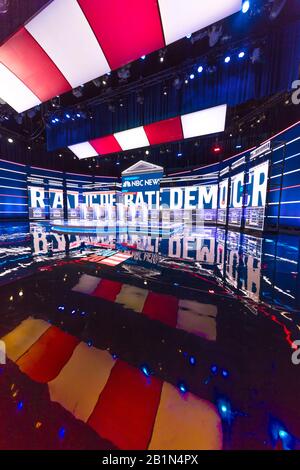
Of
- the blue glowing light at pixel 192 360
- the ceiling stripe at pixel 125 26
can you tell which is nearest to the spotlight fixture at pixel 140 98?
the ceiling stripe at pixel 125 26

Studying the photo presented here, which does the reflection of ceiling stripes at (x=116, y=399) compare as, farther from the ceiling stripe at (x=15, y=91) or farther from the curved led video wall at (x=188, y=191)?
the curved led video wall at (x=188, y=191)

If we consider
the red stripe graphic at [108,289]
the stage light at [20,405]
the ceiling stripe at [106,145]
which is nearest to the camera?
the stage light at [20,405]

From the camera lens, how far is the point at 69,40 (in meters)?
3.29

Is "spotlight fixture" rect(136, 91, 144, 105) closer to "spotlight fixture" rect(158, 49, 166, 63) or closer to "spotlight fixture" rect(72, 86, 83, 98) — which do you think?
"spotlight fixture" rect(158, 49, 166, 63)

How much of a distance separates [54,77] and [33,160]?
803cm

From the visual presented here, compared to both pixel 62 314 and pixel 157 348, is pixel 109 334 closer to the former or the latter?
pixel 157 348

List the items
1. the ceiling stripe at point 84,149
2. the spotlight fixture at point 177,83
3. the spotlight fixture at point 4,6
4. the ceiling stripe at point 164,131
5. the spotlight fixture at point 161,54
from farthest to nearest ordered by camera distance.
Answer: the ceiling stripe at point 84,149 → the ceiling stripe at point 164,131 → the spotlight fixture at point 177,83 → the spotlight fixture at point 161,54 → the spotlight fixture at point 4,6

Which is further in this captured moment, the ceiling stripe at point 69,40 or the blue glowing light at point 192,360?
the ceiling stripe at point 69,40

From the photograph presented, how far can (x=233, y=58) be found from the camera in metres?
4.04

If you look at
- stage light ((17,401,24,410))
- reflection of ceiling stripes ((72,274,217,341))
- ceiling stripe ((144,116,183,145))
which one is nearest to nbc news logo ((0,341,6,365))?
stage light ((17,401,24,410))

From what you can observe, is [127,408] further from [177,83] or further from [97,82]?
[97,82]

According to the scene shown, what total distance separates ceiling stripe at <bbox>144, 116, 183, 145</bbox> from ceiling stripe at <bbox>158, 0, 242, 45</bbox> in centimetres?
210

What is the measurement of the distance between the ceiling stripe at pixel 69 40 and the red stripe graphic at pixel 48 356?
4.43m

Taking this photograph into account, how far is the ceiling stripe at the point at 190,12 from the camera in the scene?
107 inches
